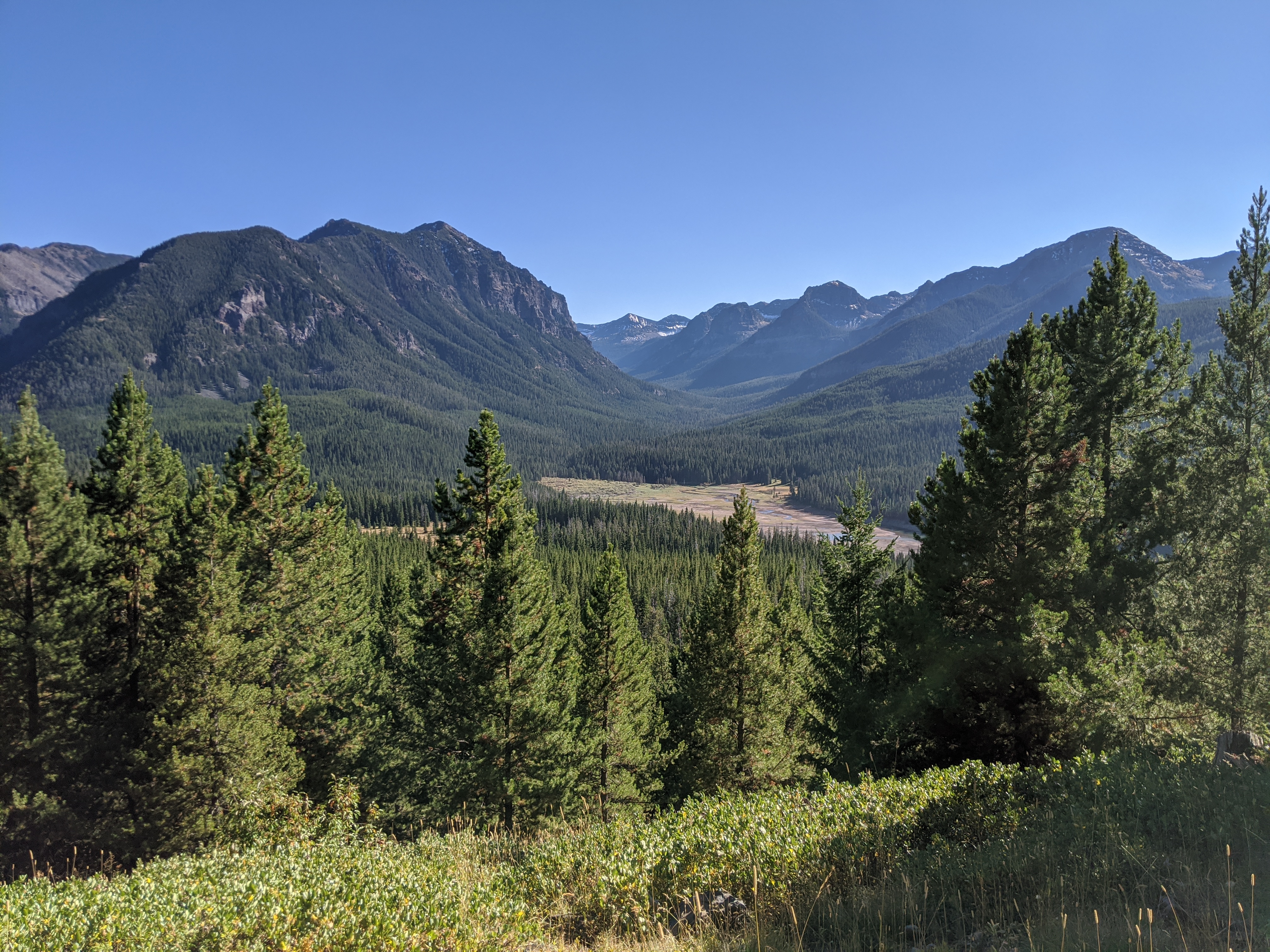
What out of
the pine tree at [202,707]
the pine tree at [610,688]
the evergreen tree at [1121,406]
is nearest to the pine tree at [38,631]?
the pine tree at [202,707]

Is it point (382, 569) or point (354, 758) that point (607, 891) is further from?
point (382, 569)

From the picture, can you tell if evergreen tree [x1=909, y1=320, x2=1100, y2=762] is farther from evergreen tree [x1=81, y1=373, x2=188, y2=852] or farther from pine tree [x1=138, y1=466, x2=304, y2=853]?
evergreen tree [x1=81, y1=373, x2=188, y2=852]

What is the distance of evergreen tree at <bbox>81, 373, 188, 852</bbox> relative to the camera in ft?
56.3

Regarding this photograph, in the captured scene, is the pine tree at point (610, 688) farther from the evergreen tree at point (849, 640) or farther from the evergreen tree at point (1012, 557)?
the evergreen tree at point (1012, 557)

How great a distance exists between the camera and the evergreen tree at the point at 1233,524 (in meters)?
13.3

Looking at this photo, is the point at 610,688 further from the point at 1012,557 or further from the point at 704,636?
the point at 1012,557

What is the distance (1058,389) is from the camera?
47.1ft

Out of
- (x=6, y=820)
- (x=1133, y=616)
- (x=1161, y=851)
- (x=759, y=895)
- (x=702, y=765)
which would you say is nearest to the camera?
(x=1161, y=851)

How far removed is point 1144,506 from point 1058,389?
3.66 metres

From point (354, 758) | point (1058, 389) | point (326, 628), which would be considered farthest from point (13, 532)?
point (1058, 389)

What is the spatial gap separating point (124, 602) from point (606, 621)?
17.0m

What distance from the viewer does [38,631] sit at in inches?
633

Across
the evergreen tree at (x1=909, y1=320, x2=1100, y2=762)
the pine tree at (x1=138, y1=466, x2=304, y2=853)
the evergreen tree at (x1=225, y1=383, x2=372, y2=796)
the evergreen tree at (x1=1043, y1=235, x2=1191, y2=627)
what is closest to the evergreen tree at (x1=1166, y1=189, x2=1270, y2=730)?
the evergreen tree at (x1=1043, y1=235, x2=1191, y2=627)

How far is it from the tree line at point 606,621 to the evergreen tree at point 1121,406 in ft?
0.25
